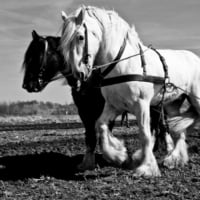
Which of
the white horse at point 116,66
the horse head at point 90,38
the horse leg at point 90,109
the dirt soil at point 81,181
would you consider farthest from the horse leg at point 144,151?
the horse leg at point 90,109

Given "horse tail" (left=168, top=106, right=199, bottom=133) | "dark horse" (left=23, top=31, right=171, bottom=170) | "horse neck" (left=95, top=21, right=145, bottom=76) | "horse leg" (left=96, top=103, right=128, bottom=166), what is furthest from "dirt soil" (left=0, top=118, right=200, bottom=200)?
"horse neck" (left=95, top=21, right=145, bottom=76)

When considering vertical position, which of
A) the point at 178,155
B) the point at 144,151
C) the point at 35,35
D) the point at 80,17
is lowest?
the point at 178,155

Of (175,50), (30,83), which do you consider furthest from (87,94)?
(175,50)

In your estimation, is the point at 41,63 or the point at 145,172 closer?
the point at 145,172

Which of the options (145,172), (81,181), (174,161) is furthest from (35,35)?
(174,161)

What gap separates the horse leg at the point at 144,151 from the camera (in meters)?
6.59

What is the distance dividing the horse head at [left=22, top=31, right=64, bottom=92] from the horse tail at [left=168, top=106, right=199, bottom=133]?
1.82 m

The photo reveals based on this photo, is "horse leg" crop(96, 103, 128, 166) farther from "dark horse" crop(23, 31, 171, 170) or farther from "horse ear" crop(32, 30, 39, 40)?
"horse ear" crop(32, 30, 39, 40)

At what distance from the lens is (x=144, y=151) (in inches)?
264

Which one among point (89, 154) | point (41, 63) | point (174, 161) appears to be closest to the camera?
point (41, 63)

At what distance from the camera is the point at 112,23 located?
6.79 m

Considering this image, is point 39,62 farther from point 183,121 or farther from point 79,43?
point 183,121

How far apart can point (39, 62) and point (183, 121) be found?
225cm

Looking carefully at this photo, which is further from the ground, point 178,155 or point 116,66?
point 116,66
